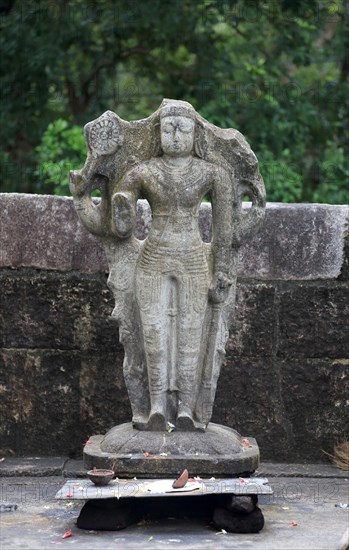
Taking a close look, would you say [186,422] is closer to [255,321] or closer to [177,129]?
[255,321]

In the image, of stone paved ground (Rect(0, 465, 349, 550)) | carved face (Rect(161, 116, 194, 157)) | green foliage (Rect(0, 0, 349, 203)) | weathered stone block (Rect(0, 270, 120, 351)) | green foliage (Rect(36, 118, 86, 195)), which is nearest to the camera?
stone paved ground (Rect(0, 465, 349, 550))

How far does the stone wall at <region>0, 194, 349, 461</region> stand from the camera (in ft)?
31.0

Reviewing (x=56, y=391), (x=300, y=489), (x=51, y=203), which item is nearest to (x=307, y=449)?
(x=300, y=489)

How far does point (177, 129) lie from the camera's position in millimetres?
8266

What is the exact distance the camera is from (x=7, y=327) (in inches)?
373

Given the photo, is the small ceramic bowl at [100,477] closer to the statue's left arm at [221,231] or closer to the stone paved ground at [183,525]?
the stone paved ground at [183,525]

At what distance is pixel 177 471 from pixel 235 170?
1.65 metres

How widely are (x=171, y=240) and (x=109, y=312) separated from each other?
126 cm

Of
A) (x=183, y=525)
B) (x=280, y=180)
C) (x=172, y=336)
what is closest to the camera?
(x=183, y=525)

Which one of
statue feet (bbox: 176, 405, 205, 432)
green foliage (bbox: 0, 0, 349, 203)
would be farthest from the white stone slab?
green foliage (bbox: 0, 0, 349, 203)

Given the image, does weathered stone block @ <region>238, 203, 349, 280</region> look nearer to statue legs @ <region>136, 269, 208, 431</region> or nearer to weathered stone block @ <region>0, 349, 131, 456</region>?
weathered stone block @ <region>0, 349, 131, 456</region>

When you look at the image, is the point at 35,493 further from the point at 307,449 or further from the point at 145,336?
the point at 307,449

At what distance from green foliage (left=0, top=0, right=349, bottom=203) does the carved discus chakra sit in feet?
13.0

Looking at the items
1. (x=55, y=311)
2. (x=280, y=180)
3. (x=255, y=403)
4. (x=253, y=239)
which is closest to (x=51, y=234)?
(x=55, y=311)
